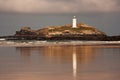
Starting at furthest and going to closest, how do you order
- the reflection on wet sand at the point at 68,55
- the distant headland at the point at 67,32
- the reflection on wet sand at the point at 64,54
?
1. the distant headland at the point at 67,32
2. the reflection on wet sand at the point at 64,54
3. the reflection on wet sand at the point at 68,55

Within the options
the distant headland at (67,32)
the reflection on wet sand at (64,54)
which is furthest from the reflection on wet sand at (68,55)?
the distant headland at (67,32)

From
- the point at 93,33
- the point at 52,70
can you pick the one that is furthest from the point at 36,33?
the point at 52,70

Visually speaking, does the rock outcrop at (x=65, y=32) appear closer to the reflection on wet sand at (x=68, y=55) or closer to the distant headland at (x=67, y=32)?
the distant headland at (x=67, y=32)

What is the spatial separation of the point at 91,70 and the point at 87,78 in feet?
7.58

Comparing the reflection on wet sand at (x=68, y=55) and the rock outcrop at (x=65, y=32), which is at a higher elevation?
the rock outcrop at (x=65, y=32)

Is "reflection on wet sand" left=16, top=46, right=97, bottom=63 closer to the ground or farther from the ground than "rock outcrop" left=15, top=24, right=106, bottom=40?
closer to the ground

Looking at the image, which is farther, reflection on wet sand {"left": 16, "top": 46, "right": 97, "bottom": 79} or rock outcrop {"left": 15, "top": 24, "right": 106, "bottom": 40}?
rock outcrop {"left": 15, "top": 24, "right": 106, "bottom": 40}

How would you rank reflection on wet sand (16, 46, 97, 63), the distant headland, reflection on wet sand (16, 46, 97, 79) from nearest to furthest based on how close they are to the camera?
1. reflection on wet sand (16, 46, 97, 79)
2. reflection on wet sand (16, 46, 97, 63)
3. the distant headland

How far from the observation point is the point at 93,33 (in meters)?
105

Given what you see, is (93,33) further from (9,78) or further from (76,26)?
(9,78)

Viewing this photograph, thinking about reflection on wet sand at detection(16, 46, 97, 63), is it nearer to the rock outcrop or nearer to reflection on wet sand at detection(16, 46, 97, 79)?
reflection on wet sand at detection(16, 46, 97, 79)

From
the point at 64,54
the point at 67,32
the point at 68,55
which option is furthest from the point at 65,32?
the point at 68,55

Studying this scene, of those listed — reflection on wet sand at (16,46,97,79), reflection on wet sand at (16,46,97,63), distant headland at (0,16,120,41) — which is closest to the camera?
reflection on wet sand at (16,46,97,79)

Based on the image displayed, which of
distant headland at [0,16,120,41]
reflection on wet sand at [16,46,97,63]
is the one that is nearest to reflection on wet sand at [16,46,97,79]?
reflection on wet sand at [16,46,97,63]
